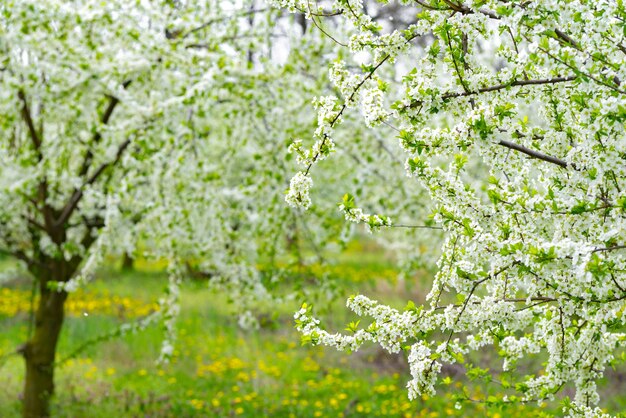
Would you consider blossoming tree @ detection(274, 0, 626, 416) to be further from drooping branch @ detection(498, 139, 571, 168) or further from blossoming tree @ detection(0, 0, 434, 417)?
blossoming tree @ detection(0, 0, 434, 417)

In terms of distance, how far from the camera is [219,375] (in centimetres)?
938

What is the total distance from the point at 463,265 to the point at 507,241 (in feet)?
0.89

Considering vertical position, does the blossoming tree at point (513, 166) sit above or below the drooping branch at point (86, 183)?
below

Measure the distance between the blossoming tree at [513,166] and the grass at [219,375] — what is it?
3074 millimetres

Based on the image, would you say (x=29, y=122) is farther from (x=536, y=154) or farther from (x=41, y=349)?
(x=536, y=154)

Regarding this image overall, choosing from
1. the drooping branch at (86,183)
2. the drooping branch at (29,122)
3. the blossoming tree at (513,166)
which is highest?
the drooping branch at (29,122)

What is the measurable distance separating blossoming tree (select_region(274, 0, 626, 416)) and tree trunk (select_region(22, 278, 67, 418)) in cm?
508

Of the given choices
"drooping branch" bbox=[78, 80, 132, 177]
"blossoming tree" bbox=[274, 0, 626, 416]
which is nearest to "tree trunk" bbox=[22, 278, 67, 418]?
"drooping branch" bbox=[78, 80, 132, 177]

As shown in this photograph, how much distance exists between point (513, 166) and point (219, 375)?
7312 millimetres

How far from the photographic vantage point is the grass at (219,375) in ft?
25.8

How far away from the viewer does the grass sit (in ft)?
25.8

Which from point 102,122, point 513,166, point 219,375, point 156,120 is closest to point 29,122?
point 102,122

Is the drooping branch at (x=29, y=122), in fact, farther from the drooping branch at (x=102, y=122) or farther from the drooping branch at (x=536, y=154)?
the drooping branch at (x=536, y=154)

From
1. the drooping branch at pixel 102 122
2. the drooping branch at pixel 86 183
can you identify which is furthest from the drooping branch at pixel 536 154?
the drooping branch at pixel 102 122
